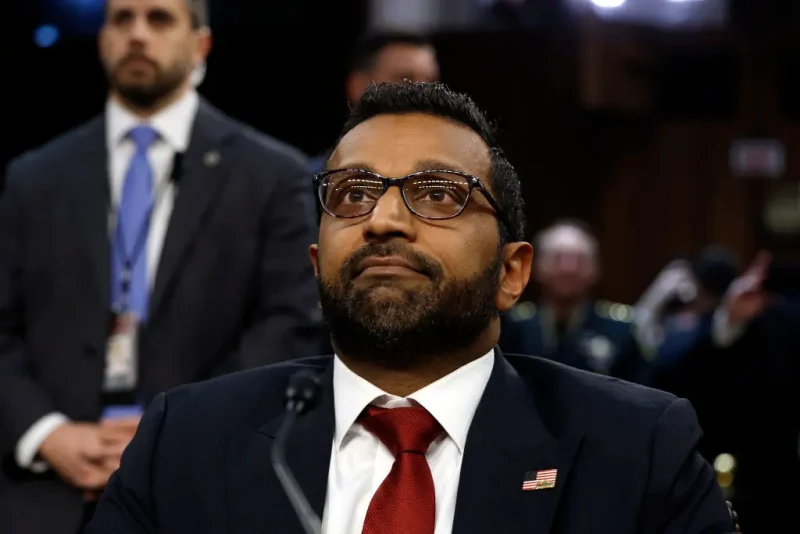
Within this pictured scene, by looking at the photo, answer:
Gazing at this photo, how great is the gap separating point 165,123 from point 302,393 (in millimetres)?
1195

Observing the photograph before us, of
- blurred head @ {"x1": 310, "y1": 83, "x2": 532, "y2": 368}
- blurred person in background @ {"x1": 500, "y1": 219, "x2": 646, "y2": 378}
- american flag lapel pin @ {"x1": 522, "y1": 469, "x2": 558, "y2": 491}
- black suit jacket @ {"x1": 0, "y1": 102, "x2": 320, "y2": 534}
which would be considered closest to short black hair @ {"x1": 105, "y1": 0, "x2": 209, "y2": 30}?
black suit jacket @ {"x1": 0, "y1": 102, "x2": 320, "y2": 534}

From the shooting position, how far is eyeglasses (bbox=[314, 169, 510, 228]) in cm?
201

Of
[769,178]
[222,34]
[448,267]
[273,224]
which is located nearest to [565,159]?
[769,178]

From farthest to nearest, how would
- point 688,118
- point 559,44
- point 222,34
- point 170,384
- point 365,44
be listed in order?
point 688,118 → point 559,44 → point 222,34 → point 365,44 → point 170,384

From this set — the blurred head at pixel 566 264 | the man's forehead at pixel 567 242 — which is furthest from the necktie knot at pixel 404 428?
the man's forehead at pixel 567 242

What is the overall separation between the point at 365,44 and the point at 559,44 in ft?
12.2

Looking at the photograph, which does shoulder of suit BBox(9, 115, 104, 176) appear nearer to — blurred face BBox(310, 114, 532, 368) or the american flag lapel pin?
blurred face BBox(310, 114, 532, 368)

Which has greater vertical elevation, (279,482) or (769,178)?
(279,482)

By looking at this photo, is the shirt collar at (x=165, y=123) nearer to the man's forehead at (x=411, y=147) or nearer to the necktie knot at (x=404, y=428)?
the man's forehead at (x=411, y=147)

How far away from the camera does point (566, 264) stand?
211 inches

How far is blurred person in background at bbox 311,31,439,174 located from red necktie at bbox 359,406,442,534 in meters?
1.63

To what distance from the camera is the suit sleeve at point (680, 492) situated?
1.87m

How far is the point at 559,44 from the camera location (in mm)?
7277

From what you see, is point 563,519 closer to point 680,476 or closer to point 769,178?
point 680,476
